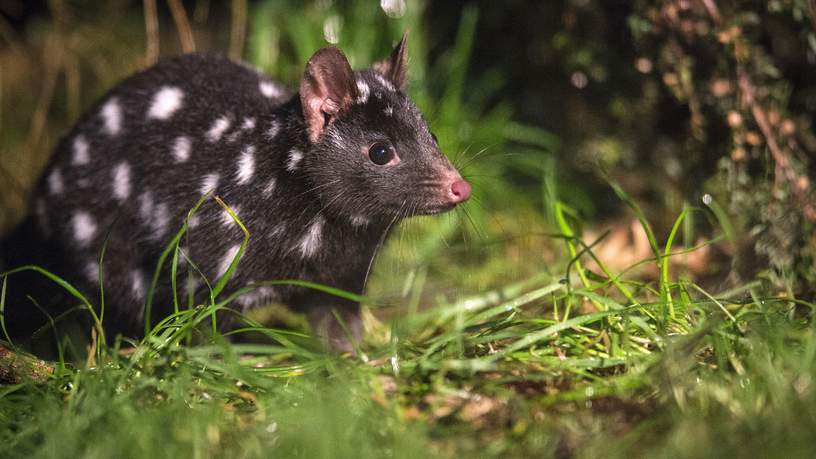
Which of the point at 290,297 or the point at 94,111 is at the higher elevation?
the point at 94,111

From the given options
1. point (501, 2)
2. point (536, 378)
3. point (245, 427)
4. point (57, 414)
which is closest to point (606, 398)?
point (536, 378)

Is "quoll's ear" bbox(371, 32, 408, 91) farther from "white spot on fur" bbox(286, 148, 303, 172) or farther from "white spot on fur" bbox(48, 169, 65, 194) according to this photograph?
"white spot on fur" bbox(48, 169, 65, 194)

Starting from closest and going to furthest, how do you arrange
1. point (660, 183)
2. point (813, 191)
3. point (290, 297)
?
point (290, 297)
point (813, 191)
point (660, 183)

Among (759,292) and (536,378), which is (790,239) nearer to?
(759,292)

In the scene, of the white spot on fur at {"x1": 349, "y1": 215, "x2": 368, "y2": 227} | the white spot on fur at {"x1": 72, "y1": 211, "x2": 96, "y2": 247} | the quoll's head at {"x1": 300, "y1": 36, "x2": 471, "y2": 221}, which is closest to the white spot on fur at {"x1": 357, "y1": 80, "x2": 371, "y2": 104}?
the quoll's head at {"x1": 300, "y1": 36, "x2": 471, "y2": 221}

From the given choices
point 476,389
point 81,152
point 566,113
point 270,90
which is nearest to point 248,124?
point 270,90

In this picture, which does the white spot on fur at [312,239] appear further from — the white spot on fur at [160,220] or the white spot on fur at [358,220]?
the white spot on fur at [160,220]

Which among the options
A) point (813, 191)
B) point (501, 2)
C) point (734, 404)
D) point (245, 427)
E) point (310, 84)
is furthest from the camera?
point (501, 2)
